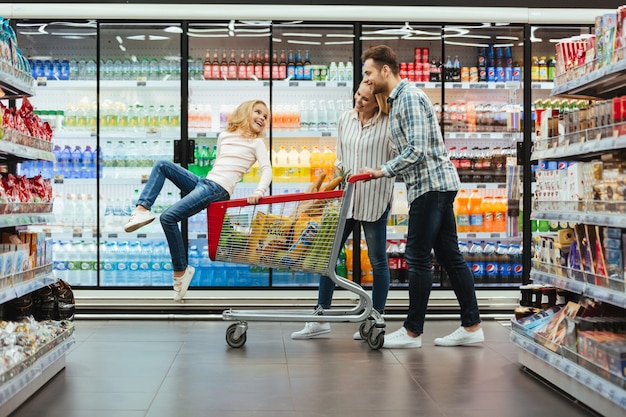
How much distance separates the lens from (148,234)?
19.2ft

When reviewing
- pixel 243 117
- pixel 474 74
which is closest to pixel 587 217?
pixel 243 117

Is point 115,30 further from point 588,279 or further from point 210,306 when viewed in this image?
point 588,279

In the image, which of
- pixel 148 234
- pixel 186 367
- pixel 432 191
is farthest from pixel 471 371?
pixel 148 234

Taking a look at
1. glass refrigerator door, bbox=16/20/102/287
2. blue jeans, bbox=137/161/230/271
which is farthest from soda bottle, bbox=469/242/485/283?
glass refrigerator door, bbox=16/20/102/287

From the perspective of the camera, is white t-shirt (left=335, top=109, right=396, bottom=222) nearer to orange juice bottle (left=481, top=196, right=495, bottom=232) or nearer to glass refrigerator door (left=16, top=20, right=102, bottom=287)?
orange juice bottle (left=481, top=196, right=495, bottom=232)

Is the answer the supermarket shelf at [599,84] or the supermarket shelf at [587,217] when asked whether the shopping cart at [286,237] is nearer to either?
the supermarket shelf at [587,217]

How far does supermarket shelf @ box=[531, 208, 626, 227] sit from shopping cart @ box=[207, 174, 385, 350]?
94cm

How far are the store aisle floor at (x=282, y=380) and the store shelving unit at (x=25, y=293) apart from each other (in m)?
0.06

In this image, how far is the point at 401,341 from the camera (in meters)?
4.26

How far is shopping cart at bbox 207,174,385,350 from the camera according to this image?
13.5 feet

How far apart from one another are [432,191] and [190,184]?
1794 millimetres

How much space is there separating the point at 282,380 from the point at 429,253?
3.79 ft

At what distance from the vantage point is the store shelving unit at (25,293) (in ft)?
9.35

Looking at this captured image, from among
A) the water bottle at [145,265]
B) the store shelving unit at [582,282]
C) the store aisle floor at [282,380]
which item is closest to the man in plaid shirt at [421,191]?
the store aisle floor at [282,380]
